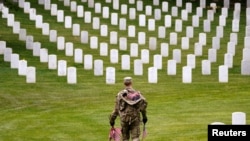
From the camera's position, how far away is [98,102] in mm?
31297

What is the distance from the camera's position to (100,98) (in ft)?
105

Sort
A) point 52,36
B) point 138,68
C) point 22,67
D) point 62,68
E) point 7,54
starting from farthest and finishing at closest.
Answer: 1. point 52,36
2. point 7,54
3. point 138,68
4. point 62,68
5. point 22,67

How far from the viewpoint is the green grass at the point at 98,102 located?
26.5m

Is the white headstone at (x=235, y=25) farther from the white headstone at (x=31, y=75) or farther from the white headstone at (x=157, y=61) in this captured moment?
the white headstone at (x=31, y=75)

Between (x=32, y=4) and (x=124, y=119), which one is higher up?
(x=32, y=4)

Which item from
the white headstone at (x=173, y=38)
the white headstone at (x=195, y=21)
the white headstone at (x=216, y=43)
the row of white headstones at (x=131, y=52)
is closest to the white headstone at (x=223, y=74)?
the row of white headstones at (x=131, y=52)

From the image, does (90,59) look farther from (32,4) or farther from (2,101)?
(32,4)

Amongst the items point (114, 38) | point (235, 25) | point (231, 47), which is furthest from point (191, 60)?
point (235, 25)

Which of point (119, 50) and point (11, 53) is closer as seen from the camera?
point (11, 53)

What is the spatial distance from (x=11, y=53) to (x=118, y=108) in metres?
15.4

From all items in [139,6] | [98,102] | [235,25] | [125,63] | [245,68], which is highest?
→ [139,6]

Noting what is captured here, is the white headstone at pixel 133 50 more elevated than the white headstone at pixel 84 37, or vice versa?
the white headstone at pixel 84 37

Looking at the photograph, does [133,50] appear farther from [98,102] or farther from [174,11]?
[98,102]

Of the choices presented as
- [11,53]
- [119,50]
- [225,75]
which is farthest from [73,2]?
[225,75]
